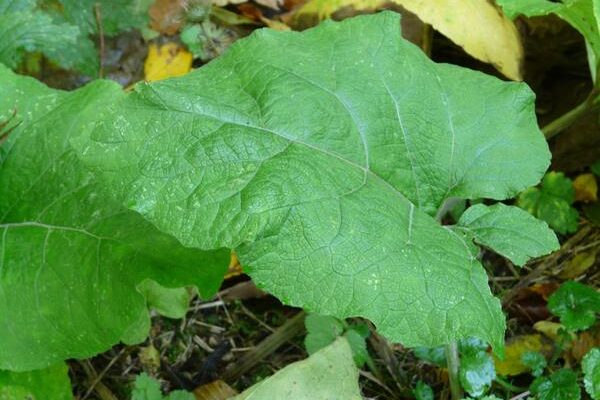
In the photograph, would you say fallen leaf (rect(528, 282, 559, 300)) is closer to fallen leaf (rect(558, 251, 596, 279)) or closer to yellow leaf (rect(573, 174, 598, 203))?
fallen leaf (rect(558, 251, 596, 279))

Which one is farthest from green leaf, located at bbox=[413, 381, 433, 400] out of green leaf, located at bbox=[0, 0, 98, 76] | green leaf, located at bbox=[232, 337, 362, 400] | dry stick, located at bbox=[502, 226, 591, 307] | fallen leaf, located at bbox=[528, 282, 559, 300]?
green leaf, located at bbox=[0, 0, 98, 76]

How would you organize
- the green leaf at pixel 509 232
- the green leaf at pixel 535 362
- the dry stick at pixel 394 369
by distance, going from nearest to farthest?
the green leaf at pixel 509 232 → the green leaf at pixel 535 362 → the dry stick at pixel 394 369

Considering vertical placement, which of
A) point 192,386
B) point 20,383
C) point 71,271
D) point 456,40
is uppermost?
point 456,40

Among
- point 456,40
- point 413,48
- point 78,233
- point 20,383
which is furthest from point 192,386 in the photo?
point 456,40

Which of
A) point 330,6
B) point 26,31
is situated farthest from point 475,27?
point 26,31

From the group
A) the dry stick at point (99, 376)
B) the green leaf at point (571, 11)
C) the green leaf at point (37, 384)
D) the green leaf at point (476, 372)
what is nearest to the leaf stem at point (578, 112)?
the green leaf at point (571, 11)

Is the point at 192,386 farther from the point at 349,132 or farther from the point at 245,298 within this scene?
the point at 349,132

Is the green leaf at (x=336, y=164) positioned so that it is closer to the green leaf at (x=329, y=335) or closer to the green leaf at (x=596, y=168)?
the green leaf at (x=329, y=335)
